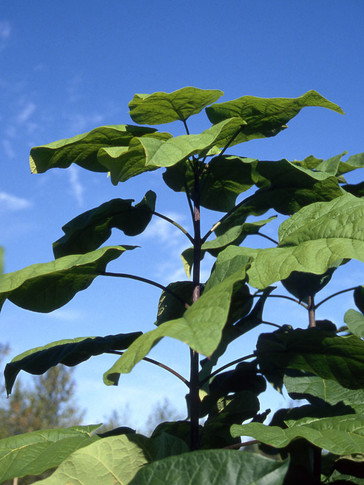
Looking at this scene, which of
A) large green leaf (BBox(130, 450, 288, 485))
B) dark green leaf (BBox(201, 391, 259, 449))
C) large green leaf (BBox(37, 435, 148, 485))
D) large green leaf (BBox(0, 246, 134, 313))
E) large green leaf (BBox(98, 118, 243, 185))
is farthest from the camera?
dark green leaf (BBox(201, 391, 259, 449))

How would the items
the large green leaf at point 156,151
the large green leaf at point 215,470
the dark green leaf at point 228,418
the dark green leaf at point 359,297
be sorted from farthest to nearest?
the dark green leaf at point 359,297 → the dark green leaf at point 228,418 → the large green leaf at point 156,151 → the large green leaf at point 215,470

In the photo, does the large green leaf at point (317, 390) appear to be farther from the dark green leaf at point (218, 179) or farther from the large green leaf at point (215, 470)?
the large green leaf at point (215, 470)

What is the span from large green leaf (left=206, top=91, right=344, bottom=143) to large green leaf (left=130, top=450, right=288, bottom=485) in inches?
42.8

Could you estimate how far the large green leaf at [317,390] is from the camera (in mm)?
1671

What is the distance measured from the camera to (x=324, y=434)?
1.21m

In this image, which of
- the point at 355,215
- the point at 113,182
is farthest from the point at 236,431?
the point at 113,182

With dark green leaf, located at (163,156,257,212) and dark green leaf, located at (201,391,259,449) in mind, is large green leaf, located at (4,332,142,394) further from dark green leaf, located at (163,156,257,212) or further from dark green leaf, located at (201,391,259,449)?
dark green leaf, located at (163,156,257,212)

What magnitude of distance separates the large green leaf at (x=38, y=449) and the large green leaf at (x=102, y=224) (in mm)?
551

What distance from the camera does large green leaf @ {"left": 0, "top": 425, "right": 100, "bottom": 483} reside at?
1287 mm

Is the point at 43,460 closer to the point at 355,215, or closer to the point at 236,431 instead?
the point at 236,431

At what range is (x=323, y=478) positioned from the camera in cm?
180

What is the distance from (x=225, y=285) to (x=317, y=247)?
0.87ft

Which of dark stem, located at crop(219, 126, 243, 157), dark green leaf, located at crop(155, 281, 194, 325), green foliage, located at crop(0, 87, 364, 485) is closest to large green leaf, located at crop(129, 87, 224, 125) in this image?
green foliage, located at crop(0, 87, 364, 485)

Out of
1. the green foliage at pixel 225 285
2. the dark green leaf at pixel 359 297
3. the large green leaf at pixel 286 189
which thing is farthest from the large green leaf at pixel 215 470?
the dark green leaf at pixel 359 297
